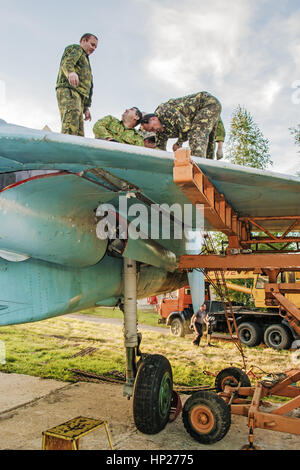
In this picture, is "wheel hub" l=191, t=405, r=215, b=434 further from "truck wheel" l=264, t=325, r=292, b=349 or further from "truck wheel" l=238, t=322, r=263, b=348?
"truck wheel" l=238, t=322, r=263, b=348

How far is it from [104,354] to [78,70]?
26.1 ft

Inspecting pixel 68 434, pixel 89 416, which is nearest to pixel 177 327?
pixel 89 416

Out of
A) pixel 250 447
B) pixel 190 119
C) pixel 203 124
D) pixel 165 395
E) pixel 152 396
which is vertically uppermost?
pixel 190 119

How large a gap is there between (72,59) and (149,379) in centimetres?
422

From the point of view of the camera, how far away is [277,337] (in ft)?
42.2

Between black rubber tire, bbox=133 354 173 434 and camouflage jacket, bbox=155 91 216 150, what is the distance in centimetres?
320

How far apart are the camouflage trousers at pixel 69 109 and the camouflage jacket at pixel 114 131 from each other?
11.5 inches

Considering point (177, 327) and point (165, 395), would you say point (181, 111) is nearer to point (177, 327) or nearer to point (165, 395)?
point (165, 395)

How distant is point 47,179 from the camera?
10.6 feet

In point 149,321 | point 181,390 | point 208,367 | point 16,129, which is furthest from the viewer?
point 149,321

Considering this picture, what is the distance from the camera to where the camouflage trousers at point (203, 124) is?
4820 millimetres

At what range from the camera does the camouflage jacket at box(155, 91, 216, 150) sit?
497 cm
